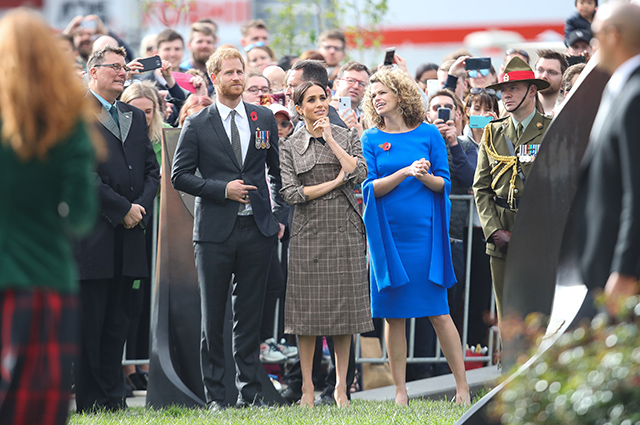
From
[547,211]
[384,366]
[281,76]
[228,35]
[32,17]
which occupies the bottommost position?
[384,366]

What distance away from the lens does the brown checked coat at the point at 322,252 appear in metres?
7.24

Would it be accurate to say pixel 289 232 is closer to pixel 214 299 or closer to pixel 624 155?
pixel 214 299

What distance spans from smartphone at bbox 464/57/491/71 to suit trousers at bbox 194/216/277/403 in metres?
3.17

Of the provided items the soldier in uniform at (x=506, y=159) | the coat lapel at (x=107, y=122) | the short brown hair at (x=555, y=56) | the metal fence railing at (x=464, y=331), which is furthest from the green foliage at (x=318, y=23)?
the coat lapel at (x=107, y=122)

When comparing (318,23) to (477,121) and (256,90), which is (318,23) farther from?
(477,121)

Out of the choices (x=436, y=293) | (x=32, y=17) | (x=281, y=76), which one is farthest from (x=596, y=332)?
(x=281, y=76)

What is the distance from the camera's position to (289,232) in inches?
314

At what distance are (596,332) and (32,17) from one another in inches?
86.2

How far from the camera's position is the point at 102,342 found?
720 cm

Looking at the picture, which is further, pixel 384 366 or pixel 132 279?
pixel 384 366

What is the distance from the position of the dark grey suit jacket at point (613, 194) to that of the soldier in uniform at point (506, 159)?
10.9ft

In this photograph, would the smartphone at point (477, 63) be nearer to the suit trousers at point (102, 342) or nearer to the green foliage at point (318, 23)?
the suit trousers at point (102, 342)

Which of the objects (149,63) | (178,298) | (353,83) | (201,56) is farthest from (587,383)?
(201,56)

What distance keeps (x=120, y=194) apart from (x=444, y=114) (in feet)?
9.37
